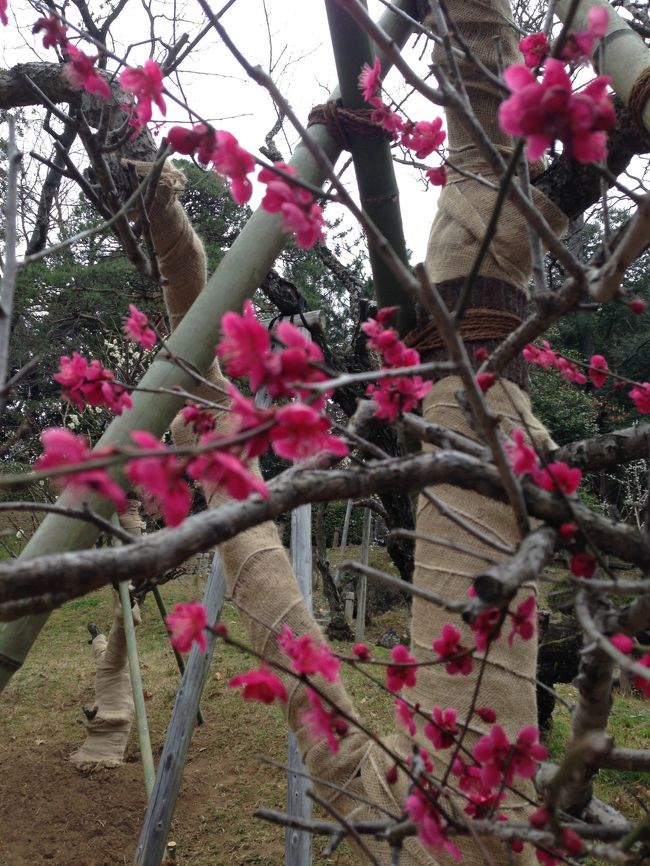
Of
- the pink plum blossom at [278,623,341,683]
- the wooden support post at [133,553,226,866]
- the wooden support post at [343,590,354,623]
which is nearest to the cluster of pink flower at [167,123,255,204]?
the pink plum blossom at [278,623,341,683]

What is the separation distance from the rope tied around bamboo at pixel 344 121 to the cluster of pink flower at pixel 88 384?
0.96 m

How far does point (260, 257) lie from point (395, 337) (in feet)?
1.89

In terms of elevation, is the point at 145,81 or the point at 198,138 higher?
the point at 145,81

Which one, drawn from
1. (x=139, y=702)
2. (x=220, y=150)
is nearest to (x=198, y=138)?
(x=220, y=150)

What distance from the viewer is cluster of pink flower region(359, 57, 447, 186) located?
4.75 ft

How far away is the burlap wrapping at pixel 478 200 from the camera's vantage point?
1651 mm

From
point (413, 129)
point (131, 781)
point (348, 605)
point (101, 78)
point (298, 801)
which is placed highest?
point (413, 129)

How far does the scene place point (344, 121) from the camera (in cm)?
170

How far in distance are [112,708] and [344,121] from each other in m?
3.14

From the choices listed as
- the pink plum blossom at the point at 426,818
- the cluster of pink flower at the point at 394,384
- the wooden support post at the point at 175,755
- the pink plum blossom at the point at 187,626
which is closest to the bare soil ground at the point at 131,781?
the wooden support post at the point at 175,755

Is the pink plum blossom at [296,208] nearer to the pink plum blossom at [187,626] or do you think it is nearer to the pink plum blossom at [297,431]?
the pink plum blossom at [297,431]

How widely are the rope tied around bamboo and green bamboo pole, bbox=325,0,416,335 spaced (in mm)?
12

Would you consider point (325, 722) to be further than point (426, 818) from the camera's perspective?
Yes

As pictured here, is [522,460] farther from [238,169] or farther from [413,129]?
[413,129]
